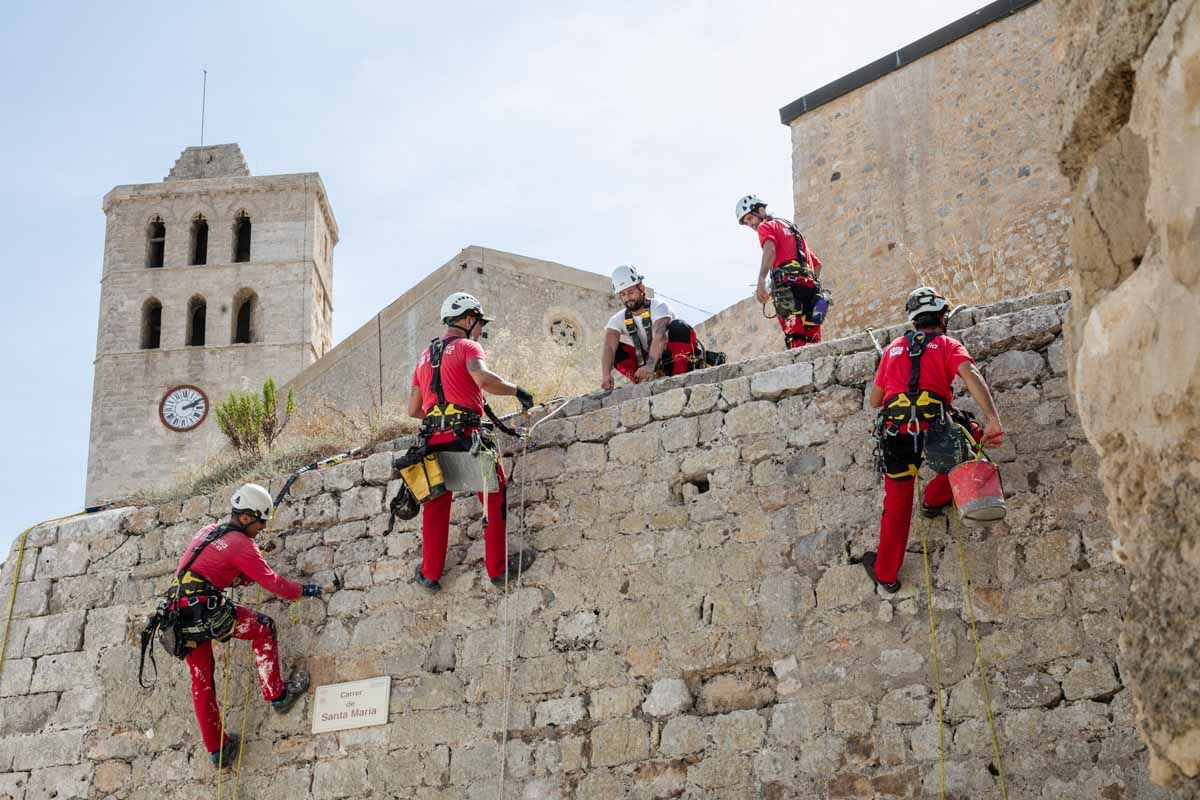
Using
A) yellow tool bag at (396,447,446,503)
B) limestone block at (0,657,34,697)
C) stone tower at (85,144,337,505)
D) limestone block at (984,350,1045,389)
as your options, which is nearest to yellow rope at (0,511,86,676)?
limestone block at (0,657,34,697)

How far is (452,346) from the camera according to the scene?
8.11m

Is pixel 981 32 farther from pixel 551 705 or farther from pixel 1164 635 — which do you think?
pixel 1164 635

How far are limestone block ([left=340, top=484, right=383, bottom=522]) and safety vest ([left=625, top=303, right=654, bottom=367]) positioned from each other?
1926 millimetres

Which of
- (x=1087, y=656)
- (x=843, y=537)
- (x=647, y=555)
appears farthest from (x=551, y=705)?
(x=1087, y=656)

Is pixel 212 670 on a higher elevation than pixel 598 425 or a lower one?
lower

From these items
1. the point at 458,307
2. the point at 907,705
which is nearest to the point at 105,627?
the point at 458,307

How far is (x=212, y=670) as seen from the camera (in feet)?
27.6

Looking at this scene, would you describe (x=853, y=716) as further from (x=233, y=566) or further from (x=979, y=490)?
(x=233, y=566)

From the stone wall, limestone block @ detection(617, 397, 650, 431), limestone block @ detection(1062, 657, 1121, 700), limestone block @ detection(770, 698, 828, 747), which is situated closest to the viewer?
the stone wall

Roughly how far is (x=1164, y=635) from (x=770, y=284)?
7017 millimetres

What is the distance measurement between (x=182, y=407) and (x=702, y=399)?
1102 inches

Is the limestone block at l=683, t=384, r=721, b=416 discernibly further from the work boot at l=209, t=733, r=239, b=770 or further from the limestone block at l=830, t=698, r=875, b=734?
the work boot at l=209, t=733, r=239, b=770

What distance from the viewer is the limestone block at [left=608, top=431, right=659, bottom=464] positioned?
7.96 metres

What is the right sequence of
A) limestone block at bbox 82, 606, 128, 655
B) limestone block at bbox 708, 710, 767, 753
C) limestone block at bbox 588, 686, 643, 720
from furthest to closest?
limestone block at bbox 82, 606, 128, 655, limestone block at bbox 588, 686, 643, 720, limestone block at bbox 708, 710, 767, 753
